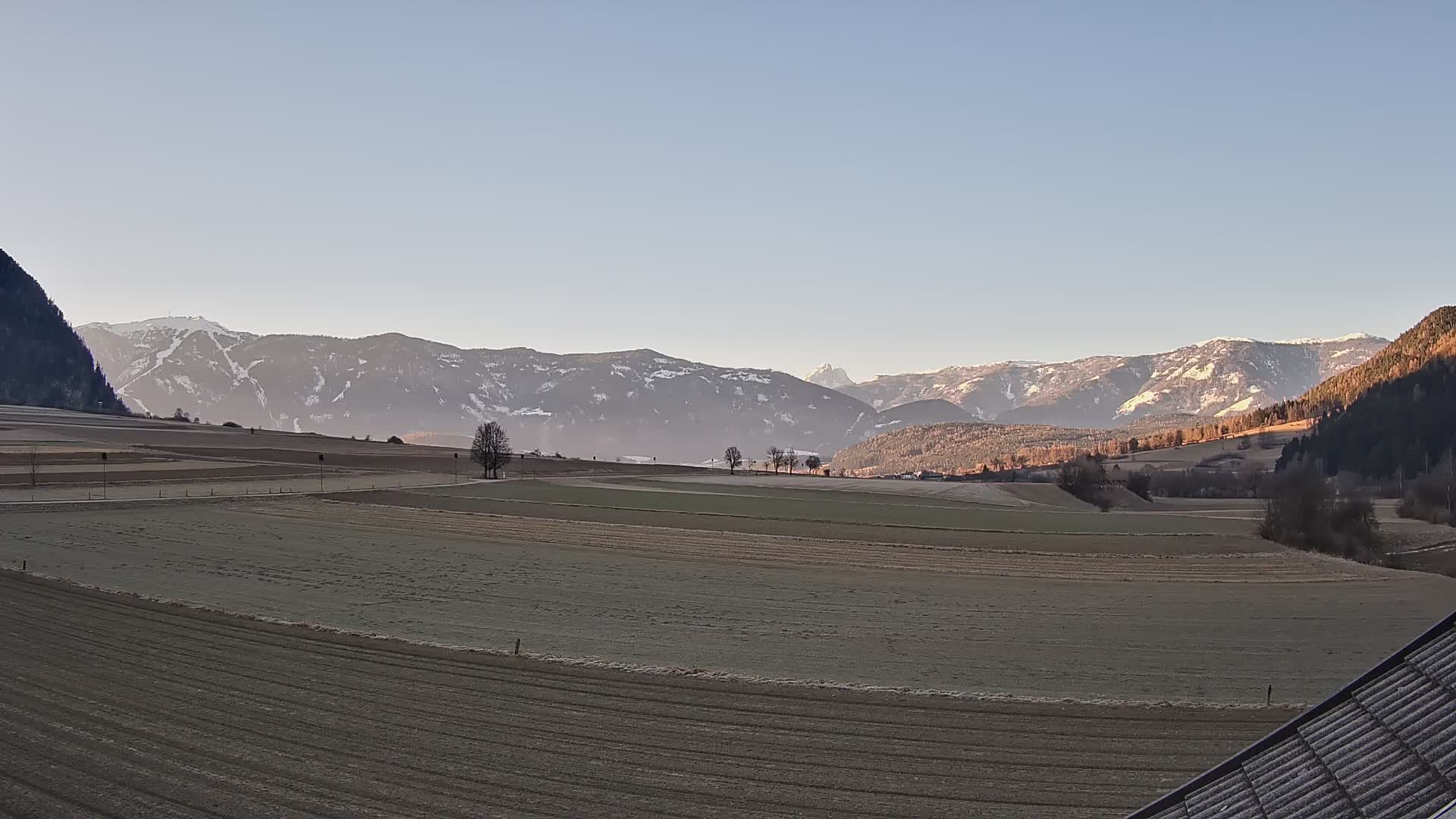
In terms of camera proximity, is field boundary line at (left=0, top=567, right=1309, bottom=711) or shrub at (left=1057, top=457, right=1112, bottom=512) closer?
field boundary line at (left=0, top=567, right=1309, bottom=711)

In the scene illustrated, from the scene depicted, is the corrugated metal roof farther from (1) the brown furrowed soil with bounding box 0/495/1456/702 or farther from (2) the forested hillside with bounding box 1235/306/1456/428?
(2) the forested hillside with bounding box 1235/306/1456/428

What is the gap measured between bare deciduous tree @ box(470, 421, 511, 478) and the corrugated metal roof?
10978 cm

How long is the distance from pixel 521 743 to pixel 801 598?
19.7m

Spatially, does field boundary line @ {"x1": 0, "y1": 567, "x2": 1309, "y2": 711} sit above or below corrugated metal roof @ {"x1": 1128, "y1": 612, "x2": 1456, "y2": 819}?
below

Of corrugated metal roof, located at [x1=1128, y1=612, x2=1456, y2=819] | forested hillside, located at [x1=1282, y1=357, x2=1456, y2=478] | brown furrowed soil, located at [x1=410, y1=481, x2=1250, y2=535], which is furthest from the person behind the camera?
forested hillside, located at [x1=1282, y1=357, x2=1456, y2=478]

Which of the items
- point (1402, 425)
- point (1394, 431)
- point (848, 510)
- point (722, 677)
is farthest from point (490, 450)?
point (1402, 425)

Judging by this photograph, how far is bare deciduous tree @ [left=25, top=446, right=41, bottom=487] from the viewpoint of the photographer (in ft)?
260

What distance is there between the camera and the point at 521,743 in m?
19.7

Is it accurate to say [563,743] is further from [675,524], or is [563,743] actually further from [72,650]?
[675,524]

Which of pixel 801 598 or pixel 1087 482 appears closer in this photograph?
pixel 801 598

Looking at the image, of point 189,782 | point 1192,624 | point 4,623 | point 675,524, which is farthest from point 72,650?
point 675,524

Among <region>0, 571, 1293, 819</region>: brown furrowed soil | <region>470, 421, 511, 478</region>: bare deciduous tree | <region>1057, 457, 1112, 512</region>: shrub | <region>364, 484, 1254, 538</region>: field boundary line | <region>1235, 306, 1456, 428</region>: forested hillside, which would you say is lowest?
<region>0, 571, 1293, 819</region>: brown furrowed soil

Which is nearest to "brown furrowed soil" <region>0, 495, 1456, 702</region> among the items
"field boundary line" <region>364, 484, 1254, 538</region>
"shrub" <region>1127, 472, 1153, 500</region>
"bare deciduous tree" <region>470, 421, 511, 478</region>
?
"field boundary line" <region>364, 484, 1254, 538</region>

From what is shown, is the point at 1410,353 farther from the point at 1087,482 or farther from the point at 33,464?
the point at 33,464
